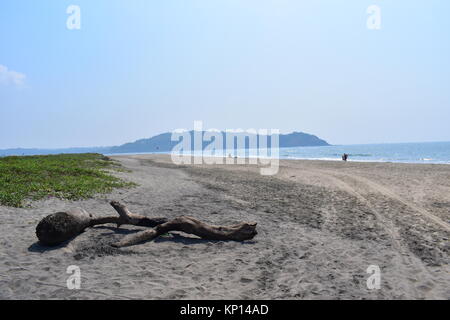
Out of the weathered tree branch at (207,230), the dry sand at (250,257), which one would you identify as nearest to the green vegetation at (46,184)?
the dry sand at (250,257)

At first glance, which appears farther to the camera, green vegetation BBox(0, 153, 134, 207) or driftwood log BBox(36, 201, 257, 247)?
green vegetation BBox(0, 153, 134, 207)

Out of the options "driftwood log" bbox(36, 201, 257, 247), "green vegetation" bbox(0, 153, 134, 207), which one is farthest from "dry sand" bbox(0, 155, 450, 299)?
"green vegetation" bbox(0, 153, 134, 207)

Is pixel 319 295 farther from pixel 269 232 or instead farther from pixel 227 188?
pixel 227 188

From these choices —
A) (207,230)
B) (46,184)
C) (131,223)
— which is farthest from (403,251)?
(46,184)

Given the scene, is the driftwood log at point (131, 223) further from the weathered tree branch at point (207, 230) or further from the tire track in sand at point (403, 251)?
the tire track in sand at point (403, 251)

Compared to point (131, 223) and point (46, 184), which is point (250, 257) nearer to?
point (131, 223)

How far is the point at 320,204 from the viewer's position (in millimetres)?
18578

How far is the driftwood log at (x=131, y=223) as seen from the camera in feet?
31.4

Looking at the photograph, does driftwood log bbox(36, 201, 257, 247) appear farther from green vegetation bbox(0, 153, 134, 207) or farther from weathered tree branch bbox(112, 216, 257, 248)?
green vegetation bbox(0, 153, 134, 207)

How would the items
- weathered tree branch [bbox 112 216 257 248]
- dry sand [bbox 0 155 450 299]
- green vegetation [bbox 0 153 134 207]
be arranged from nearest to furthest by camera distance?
A: dry sand [bbox 0 155 450 299] < weathered tree branch [bbox 112 216 257 248] < green vegetation [bbox 0 153 134 207]

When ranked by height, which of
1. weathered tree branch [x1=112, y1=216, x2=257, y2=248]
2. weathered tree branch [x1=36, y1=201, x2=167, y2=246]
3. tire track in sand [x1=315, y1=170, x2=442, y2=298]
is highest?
weathered tree branch [x1=36, y1=201, x2=167, y2=246]

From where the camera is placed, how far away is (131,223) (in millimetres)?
11672

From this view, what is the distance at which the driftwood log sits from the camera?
956 cm
